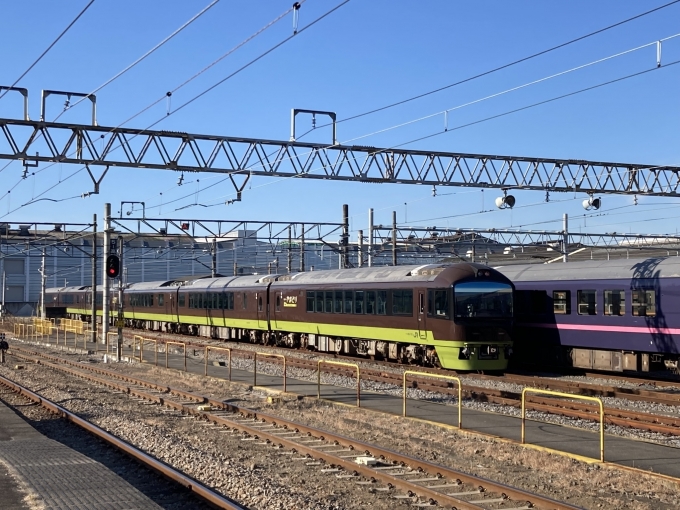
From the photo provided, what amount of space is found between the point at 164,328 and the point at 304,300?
71.7ft

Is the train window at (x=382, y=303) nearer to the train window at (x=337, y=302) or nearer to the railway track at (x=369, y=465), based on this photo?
the train window at (x=337, y=302)

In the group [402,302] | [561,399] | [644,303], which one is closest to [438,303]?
[402,302]

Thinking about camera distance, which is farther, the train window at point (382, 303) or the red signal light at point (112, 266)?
the red signal light at point (112, 266)

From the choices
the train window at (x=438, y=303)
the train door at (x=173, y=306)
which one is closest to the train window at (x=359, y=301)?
the train window at (x=438, y=303)

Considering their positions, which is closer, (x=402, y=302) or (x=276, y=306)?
(x=402, y=302)

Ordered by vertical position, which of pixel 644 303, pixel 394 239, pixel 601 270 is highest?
pixel 394 239

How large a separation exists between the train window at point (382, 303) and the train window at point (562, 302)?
525cm

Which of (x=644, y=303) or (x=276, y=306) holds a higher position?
(x=644, y=303)

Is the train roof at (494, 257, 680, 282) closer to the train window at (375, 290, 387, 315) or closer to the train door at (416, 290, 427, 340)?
the train door at (416, 290, 427, 340)

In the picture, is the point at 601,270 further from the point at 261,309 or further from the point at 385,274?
the point at 261,309

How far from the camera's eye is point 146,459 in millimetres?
11242

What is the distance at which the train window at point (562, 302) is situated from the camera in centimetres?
2430

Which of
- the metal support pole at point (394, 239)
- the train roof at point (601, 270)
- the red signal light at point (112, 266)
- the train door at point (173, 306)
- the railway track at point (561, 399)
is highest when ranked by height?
the metal support pole at point (394, 239)

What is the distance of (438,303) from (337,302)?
652 cm
